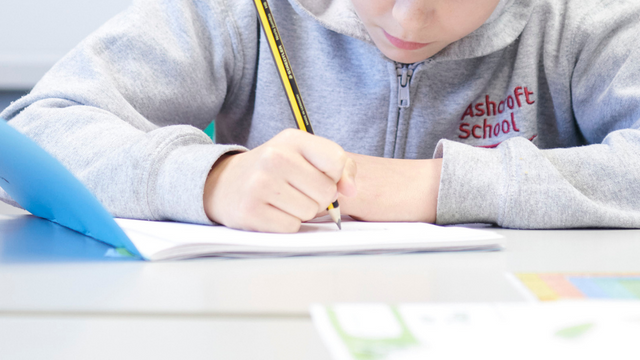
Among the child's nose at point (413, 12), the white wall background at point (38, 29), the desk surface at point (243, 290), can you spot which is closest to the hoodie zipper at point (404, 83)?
the child's nose at point (413, 12)

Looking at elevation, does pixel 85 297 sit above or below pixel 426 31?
below

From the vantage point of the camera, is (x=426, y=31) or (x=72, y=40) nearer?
(x=426, y=31)

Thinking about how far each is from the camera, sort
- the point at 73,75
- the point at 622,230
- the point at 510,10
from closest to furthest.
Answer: the point at 622,230, the point at 73,75, the point at 510,10

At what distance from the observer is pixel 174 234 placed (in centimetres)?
38

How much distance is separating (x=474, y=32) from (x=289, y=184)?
417 millimetres

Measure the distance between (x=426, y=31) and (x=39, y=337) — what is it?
1.65ft

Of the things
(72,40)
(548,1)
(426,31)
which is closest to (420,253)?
(426,31)

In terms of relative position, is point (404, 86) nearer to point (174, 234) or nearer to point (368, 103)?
point (368, 103)

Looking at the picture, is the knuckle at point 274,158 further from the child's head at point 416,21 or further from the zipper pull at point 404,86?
the zipper pull at point 404,86

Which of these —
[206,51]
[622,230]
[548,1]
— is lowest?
[622,230]

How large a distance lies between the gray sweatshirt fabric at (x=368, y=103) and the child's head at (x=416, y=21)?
0.07m

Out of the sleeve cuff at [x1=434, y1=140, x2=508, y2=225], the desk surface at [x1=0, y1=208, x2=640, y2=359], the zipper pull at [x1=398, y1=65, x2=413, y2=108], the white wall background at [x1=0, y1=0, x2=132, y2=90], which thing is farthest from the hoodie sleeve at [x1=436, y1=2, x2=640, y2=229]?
the white wall background at [x1=0, y1=0, x2=132, y2=90]

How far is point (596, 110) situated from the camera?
0.72 metres

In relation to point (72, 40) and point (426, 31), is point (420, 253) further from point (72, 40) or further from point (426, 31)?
point (72, 40)
